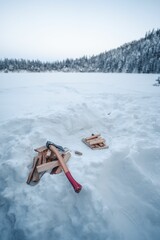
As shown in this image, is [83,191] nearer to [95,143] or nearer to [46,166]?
[46,166]

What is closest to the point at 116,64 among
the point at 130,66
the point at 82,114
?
the point at 130,66

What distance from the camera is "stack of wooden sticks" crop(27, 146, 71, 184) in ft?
11.5

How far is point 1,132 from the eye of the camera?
5.24m

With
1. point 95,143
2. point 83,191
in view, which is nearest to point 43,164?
point 83,191

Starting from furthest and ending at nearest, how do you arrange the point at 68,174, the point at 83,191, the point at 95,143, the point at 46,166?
the point at 95,143
the point at 46,166
the point at 68,174
the point at 83,191

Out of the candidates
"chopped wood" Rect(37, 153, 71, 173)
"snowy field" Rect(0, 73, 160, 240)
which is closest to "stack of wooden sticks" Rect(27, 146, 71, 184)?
"chopped wood" Rect(37, 153, 71, 173)

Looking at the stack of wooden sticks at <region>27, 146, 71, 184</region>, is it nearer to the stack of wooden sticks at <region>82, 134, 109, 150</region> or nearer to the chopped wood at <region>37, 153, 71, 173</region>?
the chopped wood at <region>37, 153, 71, 173</region>

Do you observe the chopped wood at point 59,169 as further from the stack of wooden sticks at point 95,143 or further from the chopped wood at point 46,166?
the stack of wooden sticks at point 95,143

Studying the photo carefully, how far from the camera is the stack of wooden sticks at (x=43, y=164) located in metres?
3.52

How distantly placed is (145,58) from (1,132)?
267 feet

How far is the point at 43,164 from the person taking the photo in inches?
146

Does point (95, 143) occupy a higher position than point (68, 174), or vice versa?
point (68, 174)

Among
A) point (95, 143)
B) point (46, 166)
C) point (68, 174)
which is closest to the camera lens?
point (68, 174)

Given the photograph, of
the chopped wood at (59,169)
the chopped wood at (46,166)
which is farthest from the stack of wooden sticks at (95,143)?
the chopped wood at (46,166)
